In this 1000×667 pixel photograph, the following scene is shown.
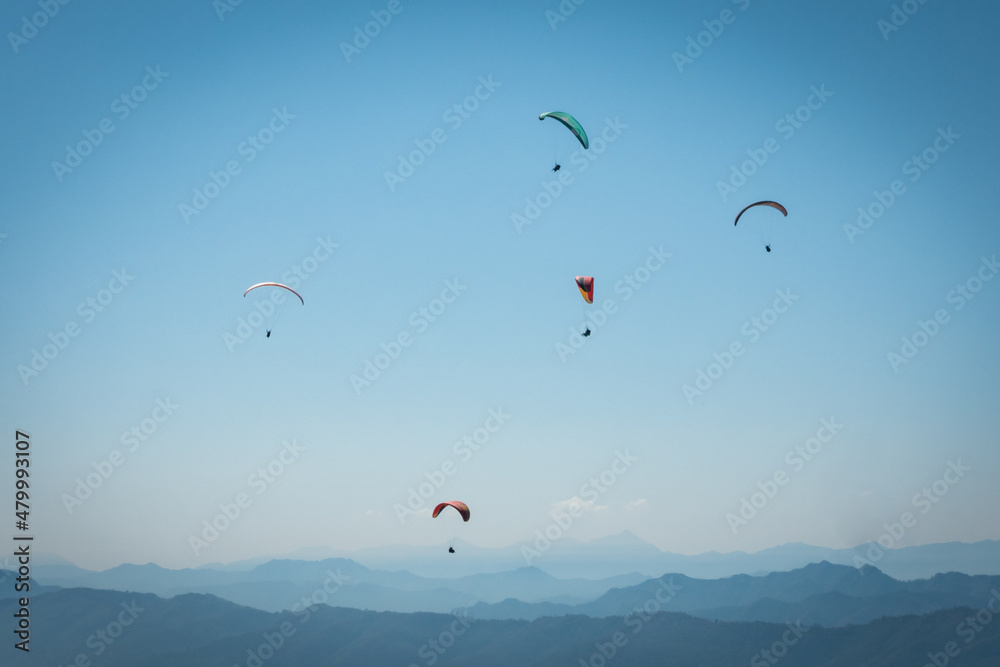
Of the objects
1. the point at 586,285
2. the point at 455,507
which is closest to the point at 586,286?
the point at 586,285

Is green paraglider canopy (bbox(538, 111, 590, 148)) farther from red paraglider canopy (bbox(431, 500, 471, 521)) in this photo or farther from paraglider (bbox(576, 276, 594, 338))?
red paraglider canopy (bbox(431, 500, 471, 521))

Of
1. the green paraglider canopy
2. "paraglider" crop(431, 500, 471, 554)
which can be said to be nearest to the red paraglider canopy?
"paraglider" crop(431, 500, 471, 554)

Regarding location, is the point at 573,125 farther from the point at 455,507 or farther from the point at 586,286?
the point at 455,507

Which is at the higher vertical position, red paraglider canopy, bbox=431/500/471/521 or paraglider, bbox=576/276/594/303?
paraglider, bbox=576/276/594/303

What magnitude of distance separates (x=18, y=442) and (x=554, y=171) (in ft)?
151

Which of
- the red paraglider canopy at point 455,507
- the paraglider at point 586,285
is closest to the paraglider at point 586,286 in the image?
the paraglider at point 586,285

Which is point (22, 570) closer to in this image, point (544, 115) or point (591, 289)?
point (591, 289)

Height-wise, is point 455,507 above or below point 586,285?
below

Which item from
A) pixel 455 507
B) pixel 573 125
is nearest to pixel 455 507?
pixel 455 507

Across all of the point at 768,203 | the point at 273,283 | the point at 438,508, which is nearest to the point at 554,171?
the point at 768,203

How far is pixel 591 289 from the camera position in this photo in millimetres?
58062

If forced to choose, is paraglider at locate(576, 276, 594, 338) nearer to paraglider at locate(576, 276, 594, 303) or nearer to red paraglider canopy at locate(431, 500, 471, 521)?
paraglider at locate(576, 276, 594, 303)

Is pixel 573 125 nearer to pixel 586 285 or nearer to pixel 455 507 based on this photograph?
pixel 586 285

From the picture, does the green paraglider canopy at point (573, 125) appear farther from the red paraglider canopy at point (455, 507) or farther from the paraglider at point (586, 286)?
the red paraglider canopy at point (455, 507)
